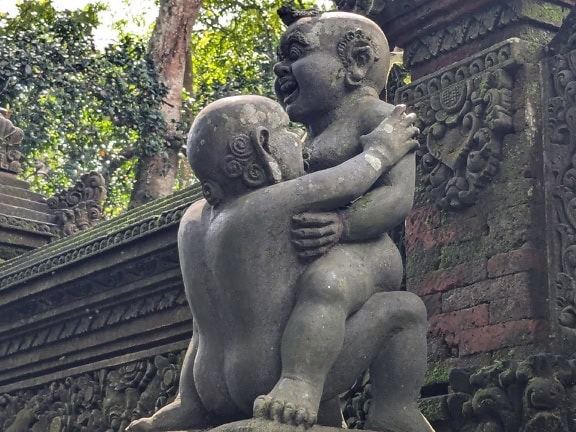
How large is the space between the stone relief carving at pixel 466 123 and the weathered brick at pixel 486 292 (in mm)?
439

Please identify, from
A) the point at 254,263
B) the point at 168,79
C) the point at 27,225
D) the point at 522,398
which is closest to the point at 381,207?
the point at 254,263

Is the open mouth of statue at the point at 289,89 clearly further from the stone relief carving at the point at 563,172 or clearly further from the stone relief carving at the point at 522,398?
the stone relief carving at the point at 522,398

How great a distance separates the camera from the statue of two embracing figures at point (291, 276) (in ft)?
15.1

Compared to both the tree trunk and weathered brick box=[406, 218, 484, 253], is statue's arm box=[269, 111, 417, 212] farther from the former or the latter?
the tree trunk

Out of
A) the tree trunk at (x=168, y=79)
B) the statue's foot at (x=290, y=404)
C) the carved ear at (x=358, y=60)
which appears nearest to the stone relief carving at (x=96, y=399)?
the carved ear at (x=358, y=60)

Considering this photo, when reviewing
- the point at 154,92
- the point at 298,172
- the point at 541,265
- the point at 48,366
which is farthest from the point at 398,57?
the point at 154,92

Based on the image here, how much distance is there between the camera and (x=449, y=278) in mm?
6297

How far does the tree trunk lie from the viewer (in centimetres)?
1565

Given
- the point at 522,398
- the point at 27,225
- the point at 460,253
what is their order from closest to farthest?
the point at 522,398 → the point at 460,253 → the point at 27,225

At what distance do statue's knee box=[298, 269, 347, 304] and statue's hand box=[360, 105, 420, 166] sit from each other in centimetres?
54

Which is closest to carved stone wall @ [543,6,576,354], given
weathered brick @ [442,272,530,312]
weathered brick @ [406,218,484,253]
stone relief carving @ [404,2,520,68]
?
weathered brick @ [442,272,530,312]

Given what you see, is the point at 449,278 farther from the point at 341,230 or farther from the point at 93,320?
the point at 93,320

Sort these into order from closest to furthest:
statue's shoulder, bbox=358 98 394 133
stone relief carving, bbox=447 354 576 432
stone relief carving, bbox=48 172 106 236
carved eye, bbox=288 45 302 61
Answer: statue's shoulder, bbox=358 98 394 133 < carved eye, bbox=288 45 302 61 < stone relief carving, bbox=447 354 576 432 < stone relief carving, bbox=48 172 106 236

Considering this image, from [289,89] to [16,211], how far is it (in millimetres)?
6630
